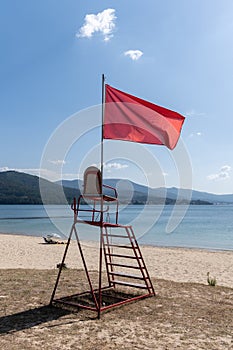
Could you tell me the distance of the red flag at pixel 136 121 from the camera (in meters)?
6.36

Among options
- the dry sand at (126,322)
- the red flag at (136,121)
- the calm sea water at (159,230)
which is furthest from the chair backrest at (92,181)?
the calm sea water at (159,230)

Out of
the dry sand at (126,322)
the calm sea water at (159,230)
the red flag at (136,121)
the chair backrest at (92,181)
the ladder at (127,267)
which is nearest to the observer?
the dry sand at (126,322)

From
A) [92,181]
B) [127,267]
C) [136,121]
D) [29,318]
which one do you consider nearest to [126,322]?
[29,318]

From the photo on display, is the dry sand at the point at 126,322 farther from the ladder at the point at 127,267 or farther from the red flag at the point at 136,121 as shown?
the red flag at the point at 136,121

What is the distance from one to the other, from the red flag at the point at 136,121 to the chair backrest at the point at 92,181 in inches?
24.3

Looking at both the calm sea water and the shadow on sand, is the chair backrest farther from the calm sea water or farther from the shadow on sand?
the calm sea water

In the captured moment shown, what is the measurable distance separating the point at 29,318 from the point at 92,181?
2.40 m

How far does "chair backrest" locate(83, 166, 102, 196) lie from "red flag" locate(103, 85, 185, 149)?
62cm

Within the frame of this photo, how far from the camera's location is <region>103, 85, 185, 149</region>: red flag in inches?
250

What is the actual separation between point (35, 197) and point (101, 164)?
150 m

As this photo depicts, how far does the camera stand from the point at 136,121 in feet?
21.2

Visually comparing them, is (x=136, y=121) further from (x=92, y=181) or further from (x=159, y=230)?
(x=159, y=230)

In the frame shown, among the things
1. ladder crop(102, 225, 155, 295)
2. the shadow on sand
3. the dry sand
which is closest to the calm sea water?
ladder crop(102, 225, 155, 295)

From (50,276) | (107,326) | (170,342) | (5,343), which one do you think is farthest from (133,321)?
(50,276)
